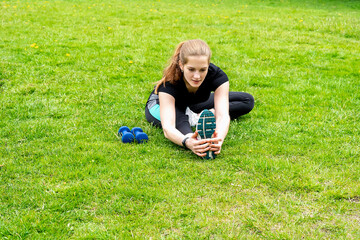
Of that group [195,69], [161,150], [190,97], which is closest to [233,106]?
[190,97]

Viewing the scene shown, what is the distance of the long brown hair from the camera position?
4039mm

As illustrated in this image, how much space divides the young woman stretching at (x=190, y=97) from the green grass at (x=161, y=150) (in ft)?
0.66

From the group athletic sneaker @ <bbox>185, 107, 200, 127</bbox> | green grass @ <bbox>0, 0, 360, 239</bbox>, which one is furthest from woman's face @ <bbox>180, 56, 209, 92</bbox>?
green grass @ <bbox>0, 0, 360, 239</bbox>

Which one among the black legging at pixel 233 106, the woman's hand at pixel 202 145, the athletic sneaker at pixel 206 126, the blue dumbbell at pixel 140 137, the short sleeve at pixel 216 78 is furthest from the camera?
the black legging at pixel 233 106

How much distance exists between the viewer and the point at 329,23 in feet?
38.1

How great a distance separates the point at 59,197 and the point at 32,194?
9.2 inches

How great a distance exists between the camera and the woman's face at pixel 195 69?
4020mm

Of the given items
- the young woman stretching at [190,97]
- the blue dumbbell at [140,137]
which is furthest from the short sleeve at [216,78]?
the blue dumbbell at [140,137]

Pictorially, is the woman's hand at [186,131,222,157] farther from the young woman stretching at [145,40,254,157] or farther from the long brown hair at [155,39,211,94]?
the long brown hair at [155,39,211,94]

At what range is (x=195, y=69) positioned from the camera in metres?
4.08

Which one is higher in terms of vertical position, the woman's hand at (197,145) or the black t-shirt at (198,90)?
the black t-shirt at (198,90)

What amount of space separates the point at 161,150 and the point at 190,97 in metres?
0.79

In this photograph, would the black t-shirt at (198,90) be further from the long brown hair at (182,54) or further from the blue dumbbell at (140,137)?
the blue dumbbell at (140,137)

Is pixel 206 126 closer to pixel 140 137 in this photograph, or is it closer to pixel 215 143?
pixel 215 143
